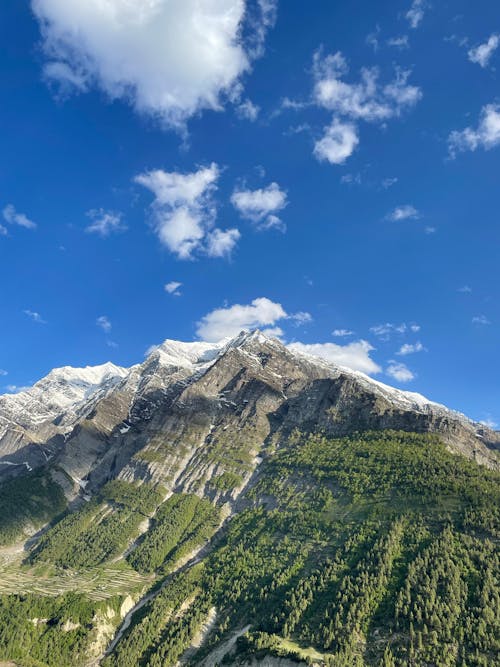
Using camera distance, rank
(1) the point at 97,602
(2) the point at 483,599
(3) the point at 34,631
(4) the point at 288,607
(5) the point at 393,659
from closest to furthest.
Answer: (5) the point at 393,659 → (2) the point at 483,599 → (4) the point at 288,607 → (3) the point at 34,631 → (1) the point at 97,602

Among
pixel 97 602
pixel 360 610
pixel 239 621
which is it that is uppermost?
pixel 360 610

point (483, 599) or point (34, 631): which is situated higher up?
point (483, 599)

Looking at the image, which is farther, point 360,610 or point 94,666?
point 94,666

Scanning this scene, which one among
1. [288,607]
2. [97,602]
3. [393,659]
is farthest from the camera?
[97,602]

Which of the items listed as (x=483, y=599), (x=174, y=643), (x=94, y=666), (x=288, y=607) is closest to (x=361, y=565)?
(x=288, y=607)

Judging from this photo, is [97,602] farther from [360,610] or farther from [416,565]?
[416,565]

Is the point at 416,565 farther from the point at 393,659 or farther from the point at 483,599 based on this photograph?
Answer: the point at 393,659

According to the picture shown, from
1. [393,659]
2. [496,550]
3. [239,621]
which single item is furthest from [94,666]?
[496,550]

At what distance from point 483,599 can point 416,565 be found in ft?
79.9

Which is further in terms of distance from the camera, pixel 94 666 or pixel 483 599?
pixel 94 666

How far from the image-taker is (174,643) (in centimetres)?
16550

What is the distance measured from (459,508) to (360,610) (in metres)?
69.1

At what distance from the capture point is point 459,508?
19500 centimetres

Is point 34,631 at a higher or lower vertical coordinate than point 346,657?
lower
